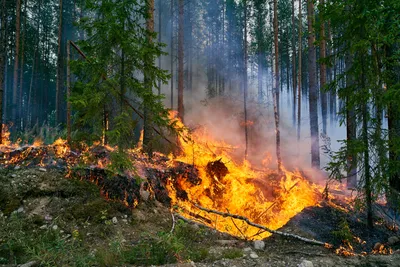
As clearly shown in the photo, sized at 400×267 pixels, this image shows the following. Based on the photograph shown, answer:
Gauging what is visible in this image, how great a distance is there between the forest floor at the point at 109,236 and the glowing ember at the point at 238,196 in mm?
1284

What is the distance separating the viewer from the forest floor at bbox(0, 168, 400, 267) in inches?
167

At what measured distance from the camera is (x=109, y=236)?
16.7ft

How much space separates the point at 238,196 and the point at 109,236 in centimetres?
498

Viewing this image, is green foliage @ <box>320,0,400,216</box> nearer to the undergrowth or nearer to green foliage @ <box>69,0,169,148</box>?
the undergrowth

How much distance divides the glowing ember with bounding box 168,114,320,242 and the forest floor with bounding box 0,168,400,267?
1.28 metres

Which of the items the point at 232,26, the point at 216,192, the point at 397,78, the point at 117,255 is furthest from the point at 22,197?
the point at 232,26

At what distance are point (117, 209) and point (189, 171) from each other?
119 inches

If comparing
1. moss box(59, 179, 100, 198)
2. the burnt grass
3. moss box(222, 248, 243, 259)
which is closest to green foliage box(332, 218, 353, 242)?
the burnt grass

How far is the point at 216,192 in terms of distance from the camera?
28.5ft

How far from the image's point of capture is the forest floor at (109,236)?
4254 millimetres

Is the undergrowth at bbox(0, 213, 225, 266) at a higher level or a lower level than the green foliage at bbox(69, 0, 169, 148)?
lower

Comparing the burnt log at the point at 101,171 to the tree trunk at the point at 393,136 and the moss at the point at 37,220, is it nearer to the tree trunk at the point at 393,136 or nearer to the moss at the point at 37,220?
the moss at the point at 37,220

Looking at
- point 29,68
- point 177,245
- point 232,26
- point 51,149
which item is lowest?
point 177,245

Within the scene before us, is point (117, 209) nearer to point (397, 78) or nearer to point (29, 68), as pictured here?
point (397, 78)
